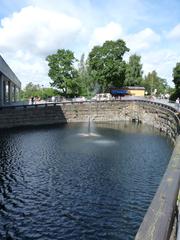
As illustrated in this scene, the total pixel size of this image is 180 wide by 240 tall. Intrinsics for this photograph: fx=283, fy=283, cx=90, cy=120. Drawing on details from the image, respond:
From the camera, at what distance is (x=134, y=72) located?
391ft

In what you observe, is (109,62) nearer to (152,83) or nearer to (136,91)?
(136,91)

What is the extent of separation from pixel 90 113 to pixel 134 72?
2049 inches

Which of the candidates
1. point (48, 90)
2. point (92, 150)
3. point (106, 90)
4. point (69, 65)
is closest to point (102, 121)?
point (69, 65)

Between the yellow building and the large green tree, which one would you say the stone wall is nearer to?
the large green tree

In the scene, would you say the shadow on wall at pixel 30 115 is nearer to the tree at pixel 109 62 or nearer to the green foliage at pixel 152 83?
the tree at pixel 109 62

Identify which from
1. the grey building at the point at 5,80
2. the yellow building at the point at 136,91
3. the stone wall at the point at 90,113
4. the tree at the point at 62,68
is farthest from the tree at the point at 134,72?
the grey building at the point at 5,80

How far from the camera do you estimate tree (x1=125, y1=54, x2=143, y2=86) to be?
11594cm

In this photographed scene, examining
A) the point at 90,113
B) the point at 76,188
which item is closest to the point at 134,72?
the point at 90,113

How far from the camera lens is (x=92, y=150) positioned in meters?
35.9

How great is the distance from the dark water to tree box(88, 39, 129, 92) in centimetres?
5552

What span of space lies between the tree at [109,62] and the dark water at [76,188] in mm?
55523

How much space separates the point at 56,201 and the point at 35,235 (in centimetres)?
458

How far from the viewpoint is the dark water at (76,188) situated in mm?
15492

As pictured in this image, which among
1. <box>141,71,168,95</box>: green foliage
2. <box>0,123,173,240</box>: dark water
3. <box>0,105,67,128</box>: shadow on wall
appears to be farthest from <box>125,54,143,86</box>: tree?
<box>0,123,173,240</box>: dark water
